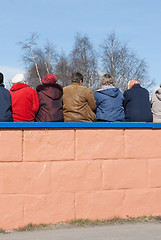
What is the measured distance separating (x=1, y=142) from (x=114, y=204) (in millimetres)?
1954

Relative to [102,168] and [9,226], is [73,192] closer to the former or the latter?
[102,168]

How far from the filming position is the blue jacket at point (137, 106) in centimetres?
639

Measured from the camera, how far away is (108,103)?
6.44m

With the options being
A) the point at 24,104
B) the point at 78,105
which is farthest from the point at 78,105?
the point at 24,104

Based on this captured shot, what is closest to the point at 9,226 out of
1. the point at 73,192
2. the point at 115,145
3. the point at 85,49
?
the point at 73,192

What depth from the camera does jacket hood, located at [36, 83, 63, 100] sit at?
20.1ft

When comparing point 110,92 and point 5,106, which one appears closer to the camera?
point 5,106

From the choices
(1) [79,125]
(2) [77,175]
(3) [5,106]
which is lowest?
(2) [77,175]

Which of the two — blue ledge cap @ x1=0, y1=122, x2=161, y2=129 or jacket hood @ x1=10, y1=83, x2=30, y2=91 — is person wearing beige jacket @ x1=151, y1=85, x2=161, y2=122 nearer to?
blue ledge cap @ x1=0, y1=122, x2=161, y2=129

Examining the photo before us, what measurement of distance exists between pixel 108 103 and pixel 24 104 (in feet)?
4.62

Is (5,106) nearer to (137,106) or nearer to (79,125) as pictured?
(79,125)

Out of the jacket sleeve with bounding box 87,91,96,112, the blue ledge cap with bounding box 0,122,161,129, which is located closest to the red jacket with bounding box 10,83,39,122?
the blue ledge cap with bounding box 0,122,161,129

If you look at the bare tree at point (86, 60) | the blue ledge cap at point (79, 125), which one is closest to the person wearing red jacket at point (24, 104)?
the blue ledge cap at point (79, 125)

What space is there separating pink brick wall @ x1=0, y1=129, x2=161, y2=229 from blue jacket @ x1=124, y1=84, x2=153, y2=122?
0.35 m
